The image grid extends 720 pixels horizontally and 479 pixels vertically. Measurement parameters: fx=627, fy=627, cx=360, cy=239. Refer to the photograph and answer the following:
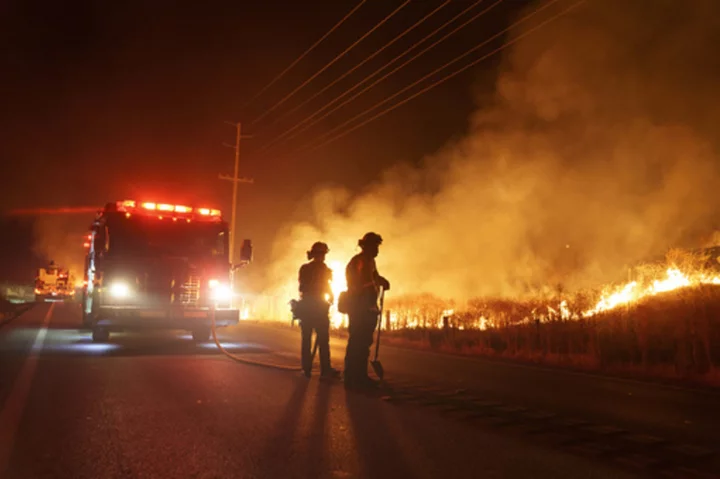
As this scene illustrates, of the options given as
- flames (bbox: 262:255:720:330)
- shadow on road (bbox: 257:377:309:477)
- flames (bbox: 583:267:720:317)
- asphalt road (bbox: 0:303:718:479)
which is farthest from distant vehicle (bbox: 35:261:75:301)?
shadow on road (bbox: 257:377:309:477)

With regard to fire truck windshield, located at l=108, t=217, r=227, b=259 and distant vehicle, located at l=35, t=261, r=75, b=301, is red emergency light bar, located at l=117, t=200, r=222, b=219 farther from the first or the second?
distant vehicle, located at l=35, t=261, r=75, b=301

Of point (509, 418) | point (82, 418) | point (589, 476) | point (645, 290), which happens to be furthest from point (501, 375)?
point (645, 290)

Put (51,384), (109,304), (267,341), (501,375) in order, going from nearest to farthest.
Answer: (51,384) → (501,375) → (109,304) → (267,341)

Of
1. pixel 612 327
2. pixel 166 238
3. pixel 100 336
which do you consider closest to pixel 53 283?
pixel 100 336

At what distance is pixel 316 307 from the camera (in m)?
8.53

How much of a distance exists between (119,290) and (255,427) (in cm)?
734

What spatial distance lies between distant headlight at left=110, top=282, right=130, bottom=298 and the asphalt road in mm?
2282

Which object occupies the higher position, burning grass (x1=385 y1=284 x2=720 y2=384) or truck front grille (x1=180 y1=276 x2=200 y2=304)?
truck front grille (x1=180 y1=276 x2=200 y2=304)

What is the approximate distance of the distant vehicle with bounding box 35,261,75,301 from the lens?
4947 centimetres

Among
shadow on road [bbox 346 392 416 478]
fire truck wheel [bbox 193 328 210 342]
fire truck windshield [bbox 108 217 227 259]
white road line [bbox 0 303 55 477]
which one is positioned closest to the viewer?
shadow on road [bbox 346 392 416 478]

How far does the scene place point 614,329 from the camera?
11.8 meters

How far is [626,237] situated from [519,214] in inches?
147

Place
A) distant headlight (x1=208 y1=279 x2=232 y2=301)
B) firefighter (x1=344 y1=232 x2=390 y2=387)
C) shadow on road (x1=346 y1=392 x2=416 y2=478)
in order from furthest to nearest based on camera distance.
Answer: distant headlight (x1=208 y1=279 x2=232 y2=301) → firefighter (x1=344 y1=232 x2=390 y2=387) → shadow on road (x1=346 y1=392 x2=416 y2=478)

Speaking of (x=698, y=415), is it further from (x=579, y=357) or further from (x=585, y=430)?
(x=579, y=357)
